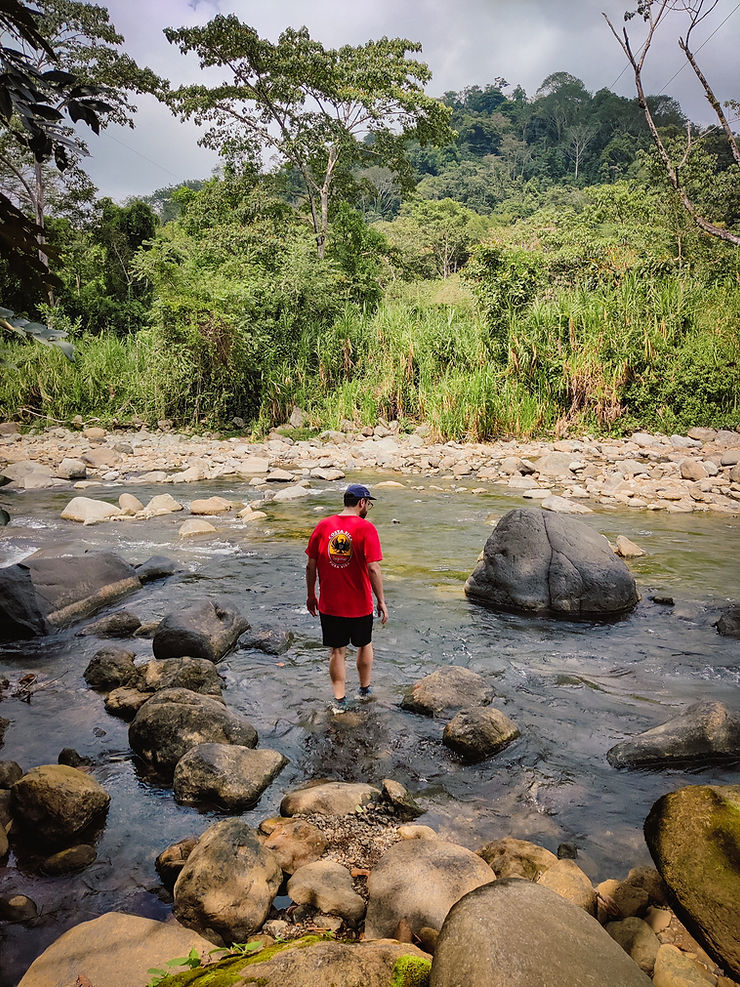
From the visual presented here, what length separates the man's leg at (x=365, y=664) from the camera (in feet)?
14.4

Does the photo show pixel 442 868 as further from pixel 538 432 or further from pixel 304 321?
pixel 304 321

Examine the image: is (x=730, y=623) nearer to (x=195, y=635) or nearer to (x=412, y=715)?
(x=412, y=715)

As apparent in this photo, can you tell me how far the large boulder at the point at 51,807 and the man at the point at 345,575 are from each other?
5.66 feet

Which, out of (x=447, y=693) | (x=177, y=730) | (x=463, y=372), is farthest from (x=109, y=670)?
(x=463, y=372)

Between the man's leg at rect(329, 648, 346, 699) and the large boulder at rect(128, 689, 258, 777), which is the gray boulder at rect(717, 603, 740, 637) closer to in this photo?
the man's leg at rect(329, 648, 346, 699)

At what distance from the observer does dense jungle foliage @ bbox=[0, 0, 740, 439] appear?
13969 mm

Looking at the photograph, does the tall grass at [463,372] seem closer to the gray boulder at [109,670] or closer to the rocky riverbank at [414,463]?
the rocky riverbank at [414,463]

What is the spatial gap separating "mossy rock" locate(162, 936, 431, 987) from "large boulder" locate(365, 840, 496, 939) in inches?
16.2

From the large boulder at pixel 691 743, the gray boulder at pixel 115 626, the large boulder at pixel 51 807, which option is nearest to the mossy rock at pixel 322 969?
the large boulder at pixel 51 807

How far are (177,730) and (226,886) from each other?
47.6 inches

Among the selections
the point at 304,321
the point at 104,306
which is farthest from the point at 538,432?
the point at 104,306

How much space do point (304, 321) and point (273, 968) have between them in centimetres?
1649

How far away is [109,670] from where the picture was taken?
439cm

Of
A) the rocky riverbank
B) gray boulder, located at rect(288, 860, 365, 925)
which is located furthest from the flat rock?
gray boulder, located at rect(288, 860, 365, 925)
